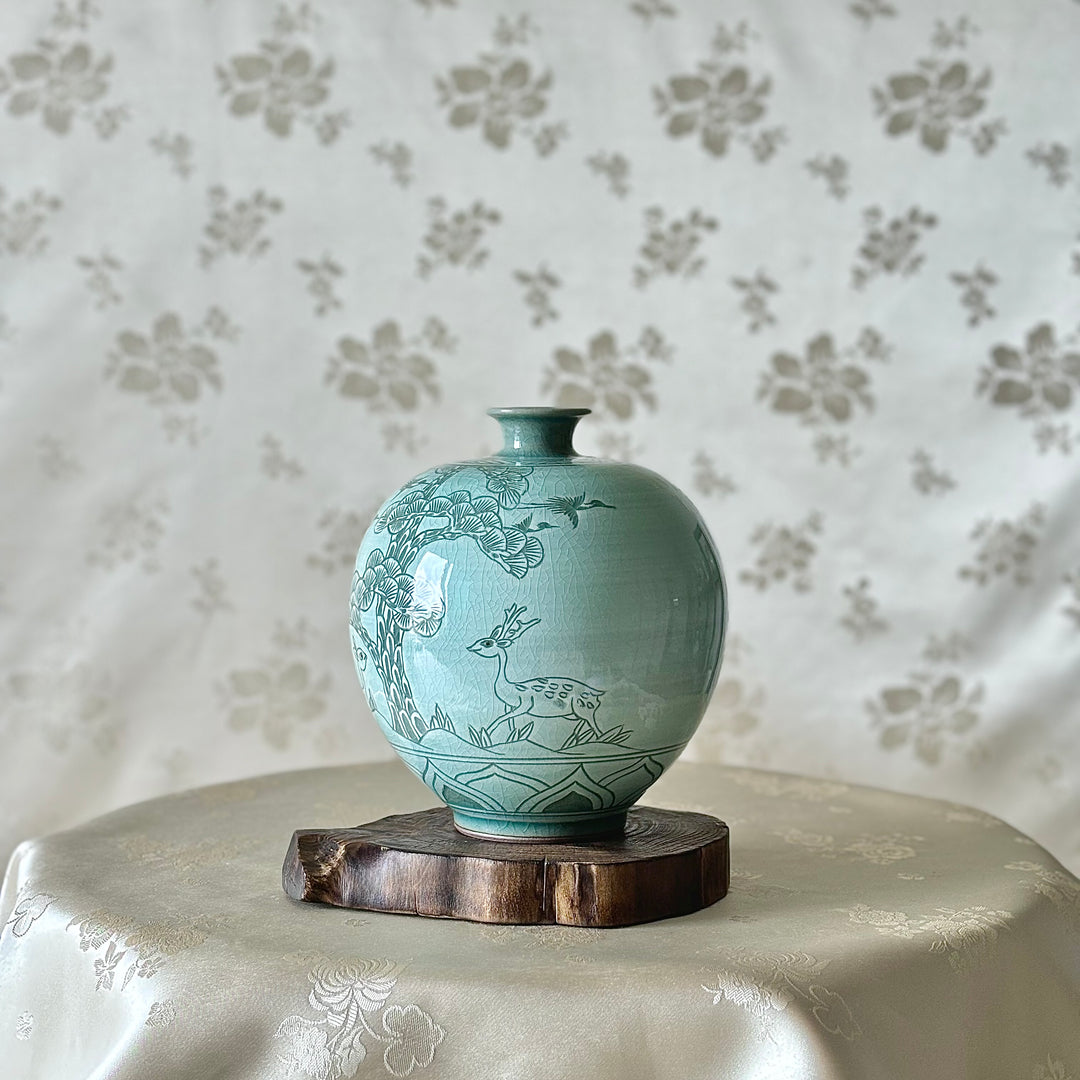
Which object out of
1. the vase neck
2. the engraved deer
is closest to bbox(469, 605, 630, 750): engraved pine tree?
the engraved deer

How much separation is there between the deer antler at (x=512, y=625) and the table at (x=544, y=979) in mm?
183

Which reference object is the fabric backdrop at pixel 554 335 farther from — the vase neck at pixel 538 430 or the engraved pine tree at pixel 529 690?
the engraved pine tree at pixel 529 690

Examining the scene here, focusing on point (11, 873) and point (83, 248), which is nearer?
point (11, 873)

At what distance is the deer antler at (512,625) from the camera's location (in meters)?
0.86

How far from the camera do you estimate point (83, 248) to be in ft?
5.87

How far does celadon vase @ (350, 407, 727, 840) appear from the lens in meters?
0.86

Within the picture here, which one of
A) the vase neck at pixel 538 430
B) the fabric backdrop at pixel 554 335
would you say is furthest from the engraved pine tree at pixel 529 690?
the fabric backdrop at pixel 554 335

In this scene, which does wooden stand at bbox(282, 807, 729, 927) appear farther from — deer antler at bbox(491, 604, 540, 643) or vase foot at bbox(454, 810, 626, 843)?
deer antler at bbox(491, 604, 540, 643)

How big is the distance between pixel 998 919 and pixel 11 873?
2.40 ft

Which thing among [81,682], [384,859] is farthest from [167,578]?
[384,859]

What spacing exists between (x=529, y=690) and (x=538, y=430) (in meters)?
0.18

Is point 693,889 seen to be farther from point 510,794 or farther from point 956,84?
point 956,84

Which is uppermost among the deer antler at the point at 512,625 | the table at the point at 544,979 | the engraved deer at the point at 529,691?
the deer antler at the point at 512,625

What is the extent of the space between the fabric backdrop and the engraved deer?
0.95 meters
